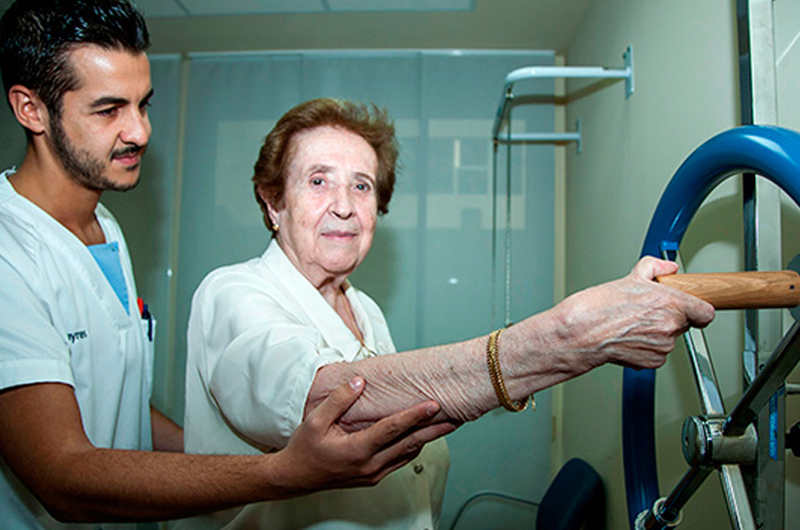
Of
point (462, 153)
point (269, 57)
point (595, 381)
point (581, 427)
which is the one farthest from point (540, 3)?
point (581, 427)

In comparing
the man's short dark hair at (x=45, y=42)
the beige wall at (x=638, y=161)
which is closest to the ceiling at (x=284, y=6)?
the beige wall at (x=638, y=161)

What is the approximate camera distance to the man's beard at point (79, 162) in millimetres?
948

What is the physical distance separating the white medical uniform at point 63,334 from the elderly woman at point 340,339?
0.75 ft

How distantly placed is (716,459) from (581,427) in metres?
1.33

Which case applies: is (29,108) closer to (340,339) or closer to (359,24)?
(340,339)

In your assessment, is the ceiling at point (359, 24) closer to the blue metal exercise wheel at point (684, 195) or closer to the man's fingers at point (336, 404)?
the blue metal exercise wheel at point (684, 195)

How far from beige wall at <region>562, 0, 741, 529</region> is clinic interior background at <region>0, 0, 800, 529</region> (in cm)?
2

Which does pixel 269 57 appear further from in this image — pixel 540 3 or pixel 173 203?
pixel 540 3

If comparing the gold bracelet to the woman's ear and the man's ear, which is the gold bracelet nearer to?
the woman's ear

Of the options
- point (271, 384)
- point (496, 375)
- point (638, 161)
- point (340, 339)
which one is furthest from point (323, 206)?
point (638, 161)

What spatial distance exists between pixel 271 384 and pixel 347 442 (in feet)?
0.42

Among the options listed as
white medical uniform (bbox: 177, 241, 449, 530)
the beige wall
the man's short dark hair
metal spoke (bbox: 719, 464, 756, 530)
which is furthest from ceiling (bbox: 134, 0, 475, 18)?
metal spoke (bbox: 719, 464, 756, 530)

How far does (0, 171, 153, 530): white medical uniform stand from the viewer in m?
0.74

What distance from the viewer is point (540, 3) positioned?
1832 millimetres
